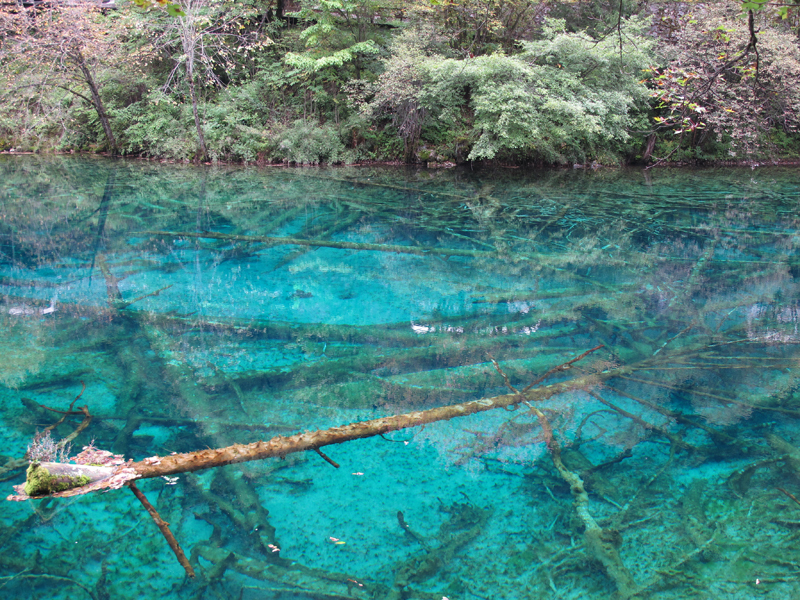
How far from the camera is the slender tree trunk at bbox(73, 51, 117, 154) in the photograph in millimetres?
16672

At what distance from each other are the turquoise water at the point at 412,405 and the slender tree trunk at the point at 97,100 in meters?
11.1

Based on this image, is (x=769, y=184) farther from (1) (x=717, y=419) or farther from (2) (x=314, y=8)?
(2) (x=314, y=8)

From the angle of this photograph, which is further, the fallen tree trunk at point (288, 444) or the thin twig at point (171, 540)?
the fallen tree trunk at point (288, 444)

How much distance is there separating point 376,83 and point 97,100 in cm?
1007

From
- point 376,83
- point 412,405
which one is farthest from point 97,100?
point 412,405

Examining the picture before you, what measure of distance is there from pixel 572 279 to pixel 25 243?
8.06 meters

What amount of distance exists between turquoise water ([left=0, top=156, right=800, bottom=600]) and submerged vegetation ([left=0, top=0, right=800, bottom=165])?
7879mm

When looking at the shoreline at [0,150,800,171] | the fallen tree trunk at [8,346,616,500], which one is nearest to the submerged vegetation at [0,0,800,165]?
the shoreline at [0,150,800,171]

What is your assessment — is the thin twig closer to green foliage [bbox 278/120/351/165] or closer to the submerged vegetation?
the submerged vegetation

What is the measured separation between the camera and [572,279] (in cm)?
644

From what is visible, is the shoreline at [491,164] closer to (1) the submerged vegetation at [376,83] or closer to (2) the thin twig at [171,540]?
(1) the submerged vegetation at [376,83]

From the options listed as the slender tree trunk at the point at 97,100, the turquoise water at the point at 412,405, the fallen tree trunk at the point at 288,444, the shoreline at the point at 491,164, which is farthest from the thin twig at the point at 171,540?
the slender tree trunk at the point at 97,100

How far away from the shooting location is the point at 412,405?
3684 millimetres

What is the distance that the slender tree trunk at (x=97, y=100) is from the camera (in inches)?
656
